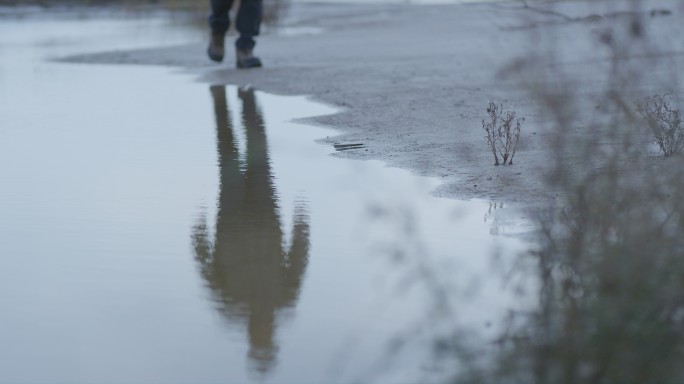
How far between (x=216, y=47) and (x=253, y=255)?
8097mm

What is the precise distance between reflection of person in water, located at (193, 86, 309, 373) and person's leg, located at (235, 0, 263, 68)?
551 centimetres

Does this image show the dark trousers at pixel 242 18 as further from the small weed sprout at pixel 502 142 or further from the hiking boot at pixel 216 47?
the small weed sprout at pixel 502 142

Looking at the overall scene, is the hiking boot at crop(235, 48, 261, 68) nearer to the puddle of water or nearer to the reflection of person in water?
the puddle of water

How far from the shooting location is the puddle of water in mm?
3910

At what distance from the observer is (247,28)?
500 inches

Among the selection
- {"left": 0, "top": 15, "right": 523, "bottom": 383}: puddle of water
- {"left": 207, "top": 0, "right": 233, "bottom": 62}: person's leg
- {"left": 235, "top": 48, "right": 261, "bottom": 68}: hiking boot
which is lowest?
{"left": 235, "top": 48, "right": 261, "bottom": 68}: hiking boot

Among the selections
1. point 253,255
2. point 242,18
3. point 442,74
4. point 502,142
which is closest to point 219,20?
point 242,18

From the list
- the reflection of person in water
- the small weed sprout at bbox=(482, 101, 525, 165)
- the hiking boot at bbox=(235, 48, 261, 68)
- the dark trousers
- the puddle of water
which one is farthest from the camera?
the hiking boot at bbox=(235, 48, 261, 68)

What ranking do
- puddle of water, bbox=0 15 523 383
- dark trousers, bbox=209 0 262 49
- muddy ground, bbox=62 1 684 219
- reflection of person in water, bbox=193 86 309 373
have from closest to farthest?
puddle of water, bbox=0 15 523 383, reflection of person in water, bbox=193 86 309 373, muddy ground, bbox=62 1 684 219, dark trousers, bbox=209 0 262 49

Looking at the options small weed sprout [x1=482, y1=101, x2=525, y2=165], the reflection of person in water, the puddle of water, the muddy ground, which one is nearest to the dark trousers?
the muddy ground

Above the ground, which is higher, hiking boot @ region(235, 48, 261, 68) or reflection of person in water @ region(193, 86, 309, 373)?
reflection of person in water @ region(193, 86, 309, 373)

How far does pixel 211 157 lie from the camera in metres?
7.41

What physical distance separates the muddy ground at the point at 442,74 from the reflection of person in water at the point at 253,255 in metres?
0.79

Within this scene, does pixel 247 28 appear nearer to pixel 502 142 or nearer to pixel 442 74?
pixel 442 74
